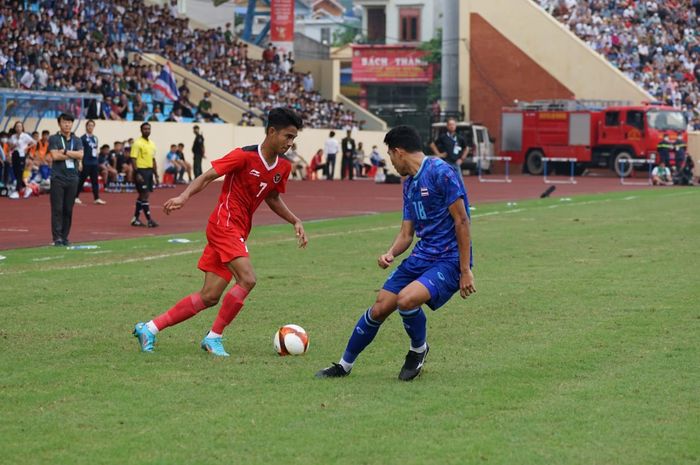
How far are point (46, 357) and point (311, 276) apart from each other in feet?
19.8

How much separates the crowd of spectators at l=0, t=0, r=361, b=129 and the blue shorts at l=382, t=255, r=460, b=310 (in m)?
29.2

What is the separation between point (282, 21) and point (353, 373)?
48.1 meters

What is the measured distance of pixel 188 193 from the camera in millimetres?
9297

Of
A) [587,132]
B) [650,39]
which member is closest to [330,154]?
[587,132]

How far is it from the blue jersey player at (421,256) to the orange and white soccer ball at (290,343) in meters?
0.90

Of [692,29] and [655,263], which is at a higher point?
[692,29]

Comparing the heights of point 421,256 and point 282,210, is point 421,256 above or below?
below

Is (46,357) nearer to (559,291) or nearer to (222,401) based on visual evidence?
(222,401)

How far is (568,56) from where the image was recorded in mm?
64188

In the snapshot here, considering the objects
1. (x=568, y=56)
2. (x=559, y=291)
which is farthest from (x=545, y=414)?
(x=568, y=56)

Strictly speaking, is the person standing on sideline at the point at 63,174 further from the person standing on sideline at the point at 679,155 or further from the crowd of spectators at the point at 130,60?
the person standing on sideline at the point at 679,155

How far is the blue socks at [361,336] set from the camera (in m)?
8.48

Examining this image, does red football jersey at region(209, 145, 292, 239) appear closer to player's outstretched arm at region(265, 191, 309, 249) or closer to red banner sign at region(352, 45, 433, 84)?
player's outstretched arm at region(265, 191, 309, 249)

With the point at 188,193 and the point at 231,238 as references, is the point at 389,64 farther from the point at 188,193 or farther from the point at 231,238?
the point at 188,193
